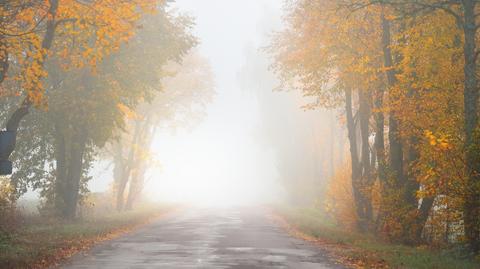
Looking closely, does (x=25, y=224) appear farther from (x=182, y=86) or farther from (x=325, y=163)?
(x=325, y=163)

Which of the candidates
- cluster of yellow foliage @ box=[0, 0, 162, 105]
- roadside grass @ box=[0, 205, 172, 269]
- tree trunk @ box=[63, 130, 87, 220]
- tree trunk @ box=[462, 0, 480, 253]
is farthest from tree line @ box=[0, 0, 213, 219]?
tree trunk @ box=[462, 0, 480, 253]

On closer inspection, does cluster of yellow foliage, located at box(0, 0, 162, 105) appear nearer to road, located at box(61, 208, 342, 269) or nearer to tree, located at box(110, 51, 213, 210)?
road, located at box(61, 208, 342, 269)

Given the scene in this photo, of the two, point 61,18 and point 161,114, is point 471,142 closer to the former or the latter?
point 61,18

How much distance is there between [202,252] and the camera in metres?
18.1

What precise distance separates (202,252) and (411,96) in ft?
29.1

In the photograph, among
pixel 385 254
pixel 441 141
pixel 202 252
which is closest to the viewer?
pixel 441 141

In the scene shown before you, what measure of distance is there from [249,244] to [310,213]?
21816 mm

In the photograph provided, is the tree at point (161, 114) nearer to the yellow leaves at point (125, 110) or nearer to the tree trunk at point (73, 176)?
the yellow leaves at point (125, 110)

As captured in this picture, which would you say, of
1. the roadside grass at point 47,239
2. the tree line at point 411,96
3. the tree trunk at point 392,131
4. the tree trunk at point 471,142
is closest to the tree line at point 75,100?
the roadside grass at point 47,239

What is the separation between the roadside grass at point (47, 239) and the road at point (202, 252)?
1.86 feet

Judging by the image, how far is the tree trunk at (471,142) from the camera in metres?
15.4

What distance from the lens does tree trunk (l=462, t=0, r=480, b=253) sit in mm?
15375

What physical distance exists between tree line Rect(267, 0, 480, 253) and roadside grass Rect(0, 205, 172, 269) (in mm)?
9773

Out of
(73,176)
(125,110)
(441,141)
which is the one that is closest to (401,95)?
(441,141)
